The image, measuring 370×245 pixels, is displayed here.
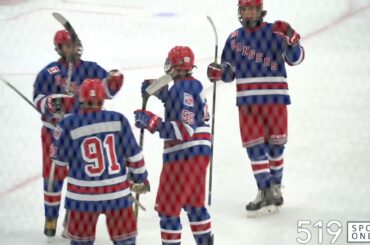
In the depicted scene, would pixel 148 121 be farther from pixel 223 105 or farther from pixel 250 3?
pixel 223 105

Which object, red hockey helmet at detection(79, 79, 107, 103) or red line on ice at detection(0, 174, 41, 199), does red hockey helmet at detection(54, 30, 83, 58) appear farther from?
red line on ice at detection(0, 174, 41, 199)

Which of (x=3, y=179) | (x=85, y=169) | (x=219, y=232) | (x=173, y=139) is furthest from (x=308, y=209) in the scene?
(x=3, y=179)

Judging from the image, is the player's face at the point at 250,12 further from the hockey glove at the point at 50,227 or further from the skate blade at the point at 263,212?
the hockey glove at the point at 50,227

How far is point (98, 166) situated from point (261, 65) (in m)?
1.14

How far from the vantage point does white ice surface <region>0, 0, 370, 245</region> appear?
4.34 metres

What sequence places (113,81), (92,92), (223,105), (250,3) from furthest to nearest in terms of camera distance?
(223,105) → (250,3) → (113,81) → (92,92)

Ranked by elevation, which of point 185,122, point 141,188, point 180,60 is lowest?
point 141,188

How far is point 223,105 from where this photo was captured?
19.3 feet

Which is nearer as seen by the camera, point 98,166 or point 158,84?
point 98,166

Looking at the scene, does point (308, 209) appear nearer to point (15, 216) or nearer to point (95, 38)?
point (15, 216)

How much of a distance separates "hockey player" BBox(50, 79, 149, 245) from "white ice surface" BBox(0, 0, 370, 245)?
0.54 m

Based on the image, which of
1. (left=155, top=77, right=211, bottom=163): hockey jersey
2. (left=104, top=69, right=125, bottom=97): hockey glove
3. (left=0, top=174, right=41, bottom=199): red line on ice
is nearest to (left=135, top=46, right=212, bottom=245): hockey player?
(left=155, top=77, right=211, bottom=163): hockey jersey

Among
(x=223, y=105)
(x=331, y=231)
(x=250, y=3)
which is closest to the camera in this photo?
(x=331, y=231)

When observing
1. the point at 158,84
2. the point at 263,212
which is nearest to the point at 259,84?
the point at 263,212
